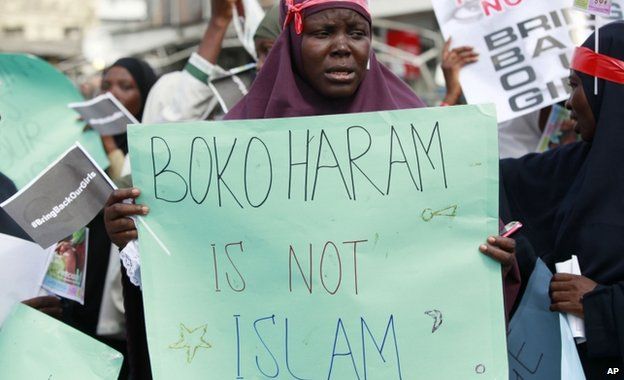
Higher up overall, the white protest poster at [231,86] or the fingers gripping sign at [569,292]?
the white protest poster at [231,86]

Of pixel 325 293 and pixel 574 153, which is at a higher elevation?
pixel 574 153

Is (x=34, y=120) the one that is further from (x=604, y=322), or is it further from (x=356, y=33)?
(x=604, y=322)

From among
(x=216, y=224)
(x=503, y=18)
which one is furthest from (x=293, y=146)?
(x=503, y=18)

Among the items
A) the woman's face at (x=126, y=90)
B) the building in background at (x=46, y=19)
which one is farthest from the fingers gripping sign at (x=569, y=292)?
the building in background at (x=46, y=19)

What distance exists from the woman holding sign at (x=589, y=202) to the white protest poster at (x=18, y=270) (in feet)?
5.00

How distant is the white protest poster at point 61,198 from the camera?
121 inches

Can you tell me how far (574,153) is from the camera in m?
3.71

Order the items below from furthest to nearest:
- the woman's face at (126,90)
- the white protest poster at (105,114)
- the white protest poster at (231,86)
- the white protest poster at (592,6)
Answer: the woman's face at (126,90)
the white protest poster at (105,114)
the white protest poster at (231,86)
the white protest poster at (592,6)

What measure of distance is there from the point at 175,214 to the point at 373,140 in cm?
57

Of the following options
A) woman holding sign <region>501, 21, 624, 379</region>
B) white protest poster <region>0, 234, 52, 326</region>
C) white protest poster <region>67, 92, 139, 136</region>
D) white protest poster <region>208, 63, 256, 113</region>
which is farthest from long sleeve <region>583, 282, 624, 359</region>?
white protest poster <region>67, 92, 139, 136</region>

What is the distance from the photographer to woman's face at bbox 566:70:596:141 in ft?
11.8

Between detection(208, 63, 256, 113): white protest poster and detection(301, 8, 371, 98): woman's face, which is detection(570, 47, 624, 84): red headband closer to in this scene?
detection(301, 8, 371, 98): woman's face

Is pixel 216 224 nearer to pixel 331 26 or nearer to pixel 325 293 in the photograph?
pixel 325 293

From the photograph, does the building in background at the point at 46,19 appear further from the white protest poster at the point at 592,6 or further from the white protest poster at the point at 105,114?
the white protest poster at the point at 592,6
